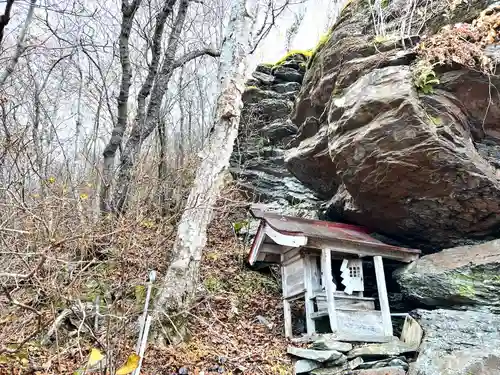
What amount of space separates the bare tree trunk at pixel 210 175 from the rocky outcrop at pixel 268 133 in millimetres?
4232

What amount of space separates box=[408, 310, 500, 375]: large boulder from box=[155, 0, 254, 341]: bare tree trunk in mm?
3257

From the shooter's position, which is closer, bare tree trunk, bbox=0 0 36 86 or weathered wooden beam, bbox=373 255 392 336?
bare tree trunk, bbox=0 0 36 86

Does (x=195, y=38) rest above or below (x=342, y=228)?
above

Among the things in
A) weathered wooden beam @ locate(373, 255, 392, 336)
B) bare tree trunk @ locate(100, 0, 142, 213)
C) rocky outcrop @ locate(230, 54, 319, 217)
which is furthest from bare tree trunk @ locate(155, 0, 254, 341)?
rocky outcrop @ locate(230, 54, 319, 217)

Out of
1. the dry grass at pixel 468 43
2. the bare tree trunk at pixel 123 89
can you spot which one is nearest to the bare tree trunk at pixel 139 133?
the bare tree trunk at pixel 123 89

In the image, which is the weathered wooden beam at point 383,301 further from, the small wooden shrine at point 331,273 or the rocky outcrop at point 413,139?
the rocky outcrop at point 413,139

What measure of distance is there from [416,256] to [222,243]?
457cm

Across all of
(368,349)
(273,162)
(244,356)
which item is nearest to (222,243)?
(273,162)

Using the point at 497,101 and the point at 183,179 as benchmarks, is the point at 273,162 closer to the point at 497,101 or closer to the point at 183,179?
the point at 183,179

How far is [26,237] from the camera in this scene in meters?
5.07

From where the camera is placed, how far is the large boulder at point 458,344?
4473mm

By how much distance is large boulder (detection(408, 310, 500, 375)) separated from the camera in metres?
4.47

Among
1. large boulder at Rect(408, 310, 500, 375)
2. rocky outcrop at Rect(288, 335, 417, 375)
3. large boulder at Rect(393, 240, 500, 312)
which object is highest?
large boulder at Rect(393, 240, 500, 312)

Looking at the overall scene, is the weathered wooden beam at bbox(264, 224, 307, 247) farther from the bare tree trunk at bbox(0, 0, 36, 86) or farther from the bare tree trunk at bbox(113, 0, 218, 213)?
the bare tree trunk at bbox(0, 0, 36, 86)
